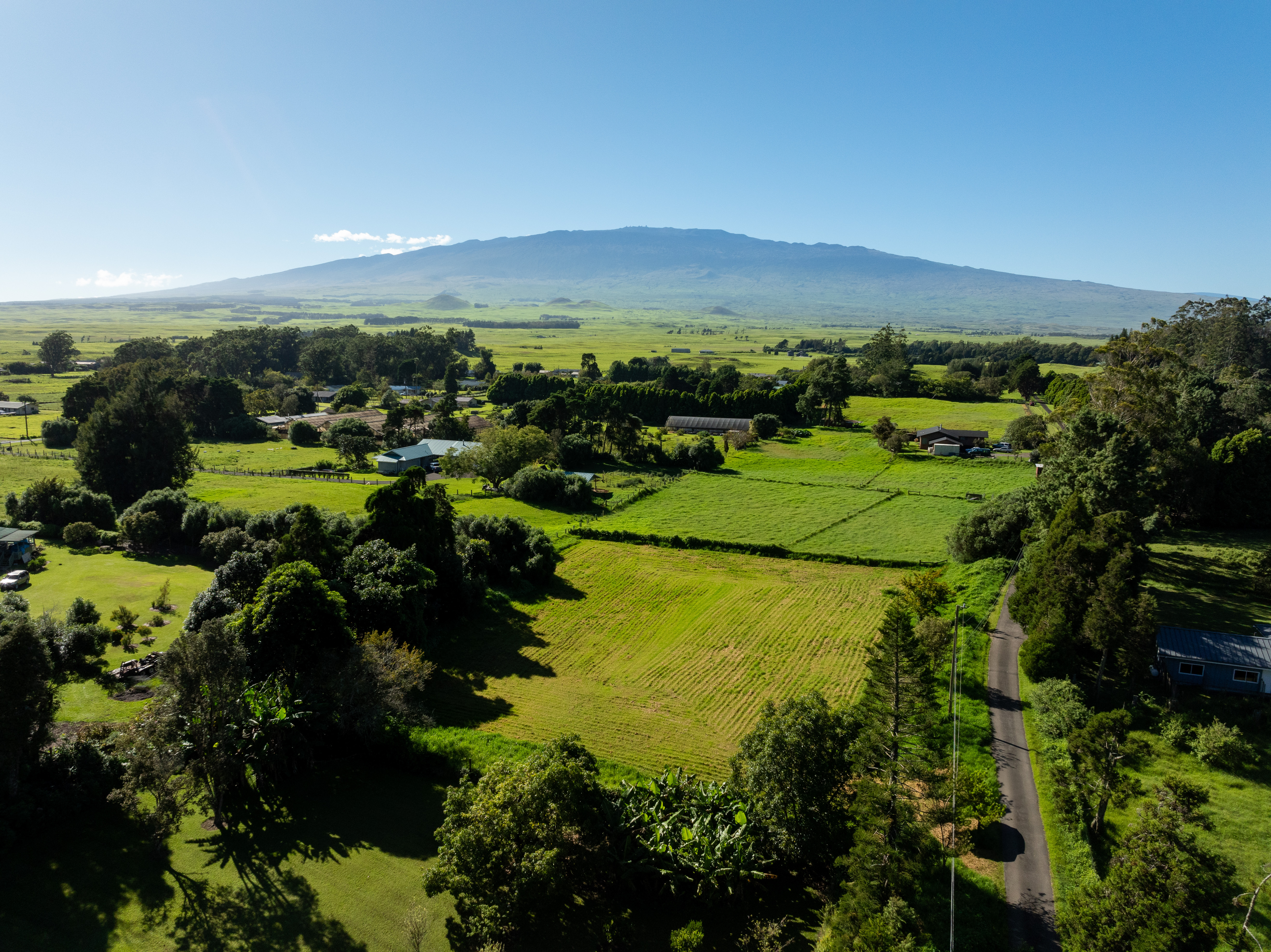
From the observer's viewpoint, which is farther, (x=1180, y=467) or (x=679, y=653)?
(x=1180, y=467)

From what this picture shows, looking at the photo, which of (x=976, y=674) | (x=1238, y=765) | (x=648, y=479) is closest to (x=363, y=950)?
(x=976, y=674)

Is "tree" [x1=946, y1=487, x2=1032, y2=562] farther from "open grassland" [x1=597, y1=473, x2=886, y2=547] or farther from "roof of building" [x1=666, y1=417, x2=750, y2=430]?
"roof of building" [x1=666, y1=417, x2=750, y2=430]

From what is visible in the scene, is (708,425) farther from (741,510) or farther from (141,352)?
(141,352)

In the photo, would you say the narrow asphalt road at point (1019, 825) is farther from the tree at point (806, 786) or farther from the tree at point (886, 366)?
the tree at point (886, 366)

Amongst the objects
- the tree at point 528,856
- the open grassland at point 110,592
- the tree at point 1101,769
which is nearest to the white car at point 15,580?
the open grassland at point 110,592

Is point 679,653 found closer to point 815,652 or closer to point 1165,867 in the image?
point 815,652

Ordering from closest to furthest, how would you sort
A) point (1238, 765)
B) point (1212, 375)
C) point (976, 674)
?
point (1238, 765) → point (976, 674) → point (1212, 375)

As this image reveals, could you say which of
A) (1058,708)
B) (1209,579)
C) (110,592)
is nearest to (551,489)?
(110,592)
